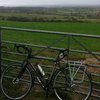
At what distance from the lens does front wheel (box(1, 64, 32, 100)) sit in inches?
254

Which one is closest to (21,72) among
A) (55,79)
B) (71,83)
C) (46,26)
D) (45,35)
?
(55,79)

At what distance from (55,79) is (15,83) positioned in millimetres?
898

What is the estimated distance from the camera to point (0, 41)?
7090mm

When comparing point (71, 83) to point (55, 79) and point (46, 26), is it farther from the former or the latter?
point (46, 26)

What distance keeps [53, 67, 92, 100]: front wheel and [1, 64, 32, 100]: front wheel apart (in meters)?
0.56

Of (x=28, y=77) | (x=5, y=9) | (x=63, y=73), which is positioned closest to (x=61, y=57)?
(x=63, y=73)

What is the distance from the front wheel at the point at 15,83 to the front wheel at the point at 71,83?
56 cm

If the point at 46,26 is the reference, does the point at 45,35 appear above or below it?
above

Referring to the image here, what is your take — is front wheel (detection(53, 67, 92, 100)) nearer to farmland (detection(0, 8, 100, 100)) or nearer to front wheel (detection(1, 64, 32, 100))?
front wheel (detection(1, 64, 32, 100))

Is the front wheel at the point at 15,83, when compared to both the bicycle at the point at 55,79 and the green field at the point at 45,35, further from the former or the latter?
the green field at the point at 45,35

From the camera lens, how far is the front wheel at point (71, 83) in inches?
238

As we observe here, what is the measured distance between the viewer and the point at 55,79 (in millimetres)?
6172

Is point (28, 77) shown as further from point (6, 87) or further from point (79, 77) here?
point (79, 77)

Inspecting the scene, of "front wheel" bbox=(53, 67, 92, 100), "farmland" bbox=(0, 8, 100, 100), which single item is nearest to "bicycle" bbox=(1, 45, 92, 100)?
"front wheel" bbox=(53, 67, 92, 100)
